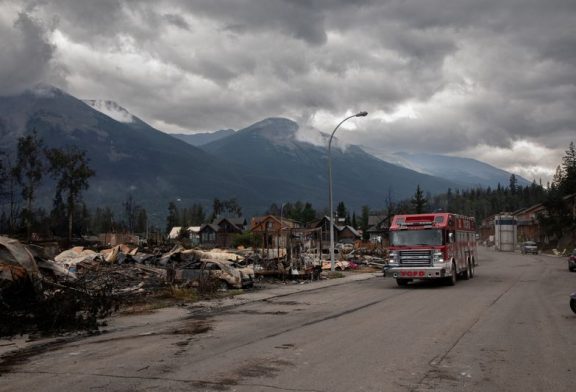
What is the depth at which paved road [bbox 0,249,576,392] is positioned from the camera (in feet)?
25.2

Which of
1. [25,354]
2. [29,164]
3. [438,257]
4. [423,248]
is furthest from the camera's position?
[29,164]

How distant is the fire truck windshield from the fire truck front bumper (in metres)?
1.04

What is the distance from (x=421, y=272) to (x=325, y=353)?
15.0 metres

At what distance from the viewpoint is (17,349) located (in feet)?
35.0

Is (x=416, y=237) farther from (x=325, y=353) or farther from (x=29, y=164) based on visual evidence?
(x=29, y=164)

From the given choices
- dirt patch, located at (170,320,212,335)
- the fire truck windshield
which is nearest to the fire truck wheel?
the fire truck windshield

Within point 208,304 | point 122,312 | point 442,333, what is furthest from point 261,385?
point 208,304

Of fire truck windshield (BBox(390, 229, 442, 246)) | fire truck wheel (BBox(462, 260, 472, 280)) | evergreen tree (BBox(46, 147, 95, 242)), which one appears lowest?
fire truck wheel (BBox(462, 260, 472, 280))

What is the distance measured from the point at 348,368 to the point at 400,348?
1954mm

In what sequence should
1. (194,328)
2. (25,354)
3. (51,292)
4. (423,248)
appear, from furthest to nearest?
(423,248) < (51,292) < (194,328) < (25,354)

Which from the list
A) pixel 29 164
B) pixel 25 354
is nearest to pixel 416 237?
pixel 25 354

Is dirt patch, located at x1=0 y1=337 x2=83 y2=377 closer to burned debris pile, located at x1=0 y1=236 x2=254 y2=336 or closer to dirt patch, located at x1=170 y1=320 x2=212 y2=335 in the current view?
burned debris pile, located at x1=0 y1=236 x2=254 y2=336

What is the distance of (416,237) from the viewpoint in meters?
24.1

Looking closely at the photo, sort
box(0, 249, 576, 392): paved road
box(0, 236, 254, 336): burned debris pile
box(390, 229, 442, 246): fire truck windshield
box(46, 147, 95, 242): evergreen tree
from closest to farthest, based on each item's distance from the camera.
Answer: box(0, 249, 576, 392): paved road < box(0, 236, 254, 336): burned debris pile < box(390, 229, 442, 246): fire truck windshield < box(46, 147, 95, 242): evergreen tree
